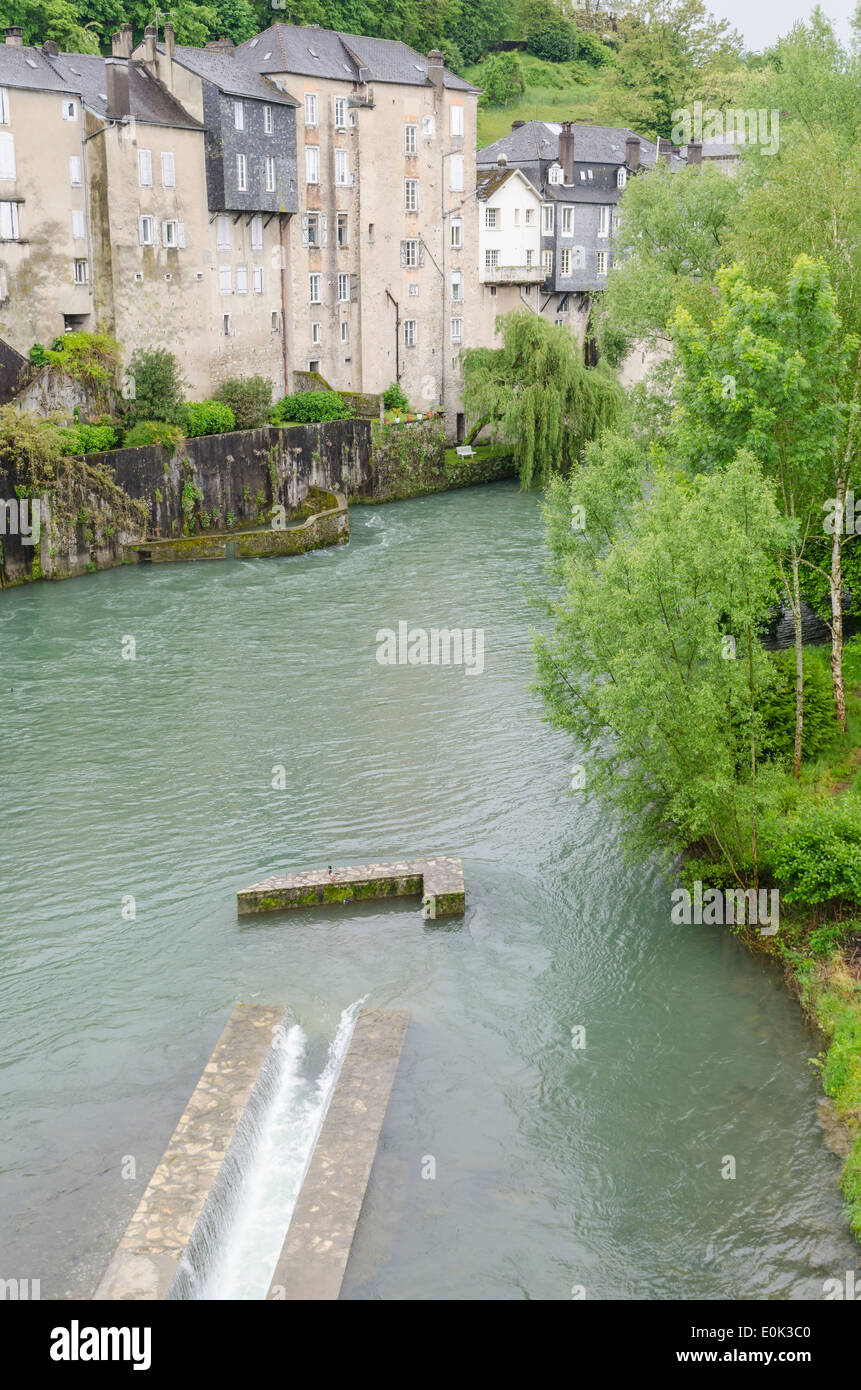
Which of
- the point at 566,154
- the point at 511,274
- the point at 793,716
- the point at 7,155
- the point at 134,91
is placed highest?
the point at 566,154

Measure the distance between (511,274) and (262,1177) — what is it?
206 ft

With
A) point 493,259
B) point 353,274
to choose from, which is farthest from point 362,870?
point 493,259

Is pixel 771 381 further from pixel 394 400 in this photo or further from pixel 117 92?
pixel 394 400

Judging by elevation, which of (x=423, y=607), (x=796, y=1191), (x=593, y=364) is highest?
(x=593, y=364)

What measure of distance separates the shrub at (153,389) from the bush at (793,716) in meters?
31.9

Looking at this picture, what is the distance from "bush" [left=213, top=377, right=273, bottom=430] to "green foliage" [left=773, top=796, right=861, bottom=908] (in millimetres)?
39920

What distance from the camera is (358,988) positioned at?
66.4 feet

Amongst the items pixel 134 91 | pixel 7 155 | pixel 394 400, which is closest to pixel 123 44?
pixel 134 91

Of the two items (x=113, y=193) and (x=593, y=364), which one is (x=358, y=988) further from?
(x=593, y=364)

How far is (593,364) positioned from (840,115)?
41.9 meters

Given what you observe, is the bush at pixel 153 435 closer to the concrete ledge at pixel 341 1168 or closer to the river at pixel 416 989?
the river at pixel 416 989

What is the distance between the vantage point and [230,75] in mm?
57125

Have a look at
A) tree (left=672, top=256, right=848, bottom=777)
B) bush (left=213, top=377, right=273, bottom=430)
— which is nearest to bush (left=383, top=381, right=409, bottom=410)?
bush (left=213, top=377, right=273, bottom=430)

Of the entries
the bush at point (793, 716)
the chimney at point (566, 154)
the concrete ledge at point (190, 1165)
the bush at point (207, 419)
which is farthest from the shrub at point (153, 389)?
the concrete ledge at point (190, 1165)
